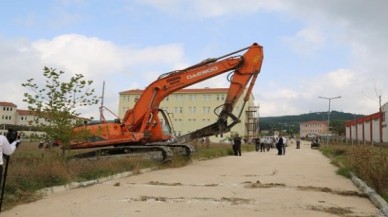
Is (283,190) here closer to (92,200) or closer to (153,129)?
(92,200)

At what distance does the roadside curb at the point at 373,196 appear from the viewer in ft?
29.5

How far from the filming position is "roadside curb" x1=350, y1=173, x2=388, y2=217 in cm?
899

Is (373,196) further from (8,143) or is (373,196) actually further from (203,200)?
(8,143)

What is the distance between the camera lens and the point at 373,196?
34.1ft

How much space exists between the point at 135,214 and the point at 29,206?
90.6 inches

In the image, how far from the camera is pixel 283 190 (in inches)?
469

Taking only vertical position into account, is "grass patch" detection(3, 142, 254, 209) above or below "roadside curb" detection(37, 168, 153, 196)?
above

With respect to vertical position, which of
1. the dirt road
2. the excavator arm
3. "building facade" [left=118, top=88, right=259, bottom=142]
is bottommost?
the dirt road

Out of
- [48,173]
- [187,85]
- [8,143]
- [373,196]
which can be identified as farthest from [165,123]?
[8,143]

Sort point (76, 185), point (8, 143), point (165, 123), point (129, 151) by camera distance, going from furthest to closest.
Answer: point (165, 123) → point (129, 151) → point (76, 185) → point (8, 143)

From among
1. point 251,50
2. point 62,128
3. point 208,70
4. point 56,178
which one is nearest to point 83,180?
point 56,178

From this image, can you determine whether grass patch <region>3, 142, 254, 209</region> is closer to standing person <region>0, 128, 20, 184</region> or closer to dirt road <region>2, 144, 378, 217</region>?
dirt road <region>2, 144, 378, 217</region>

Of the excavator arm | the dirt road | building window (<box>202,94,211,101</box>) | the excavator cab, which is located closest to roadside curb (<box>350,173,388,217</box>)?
the dirt road

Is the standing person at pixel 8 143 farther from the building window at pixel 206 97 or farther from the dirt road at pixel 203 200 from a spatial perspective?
the building window at pixel 206 97
